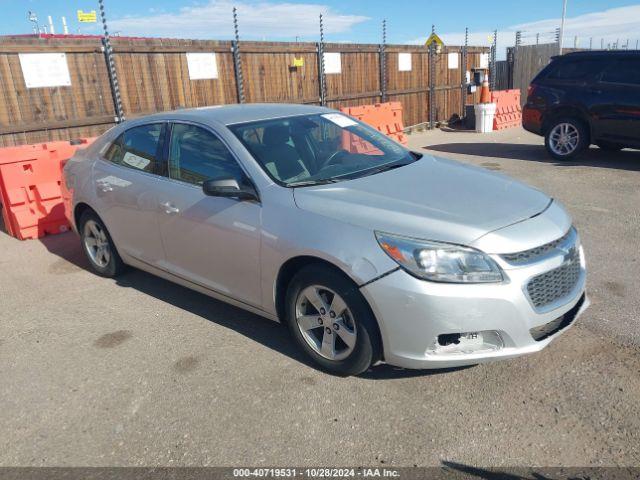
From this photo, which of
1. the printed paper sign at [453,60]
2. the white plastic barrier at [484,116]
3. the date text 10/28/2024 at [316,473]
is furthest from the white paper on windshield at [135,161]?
the printed paper sign at [453,60]

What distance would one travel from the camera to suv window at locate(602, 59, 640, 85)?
8945 millimetres

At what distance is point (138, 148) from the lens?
14.7ft

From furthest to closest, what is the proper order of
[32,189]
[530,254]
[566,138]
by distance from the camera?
1. [566,138]
2. [32,189]
3. [530,254]

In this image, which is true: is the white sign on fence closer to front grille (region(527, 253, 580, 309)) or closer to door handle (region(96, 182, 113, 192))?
door handle (region(96, 182, 113, 192))

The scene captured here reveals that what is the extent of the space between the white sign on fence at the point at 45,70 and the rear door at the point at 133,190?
4.53 meters

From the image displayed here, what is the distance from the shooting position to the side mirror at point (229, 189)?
134 inches

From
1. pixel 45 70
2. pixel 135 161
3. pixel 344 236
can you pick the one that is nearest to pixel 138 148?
pixel 135 161

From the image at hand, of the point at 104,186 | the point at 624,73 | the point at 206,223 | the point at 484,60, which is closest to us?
the point at 206,223

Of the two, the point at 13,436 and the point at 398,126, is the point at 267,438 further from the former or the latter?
the point at 398,126

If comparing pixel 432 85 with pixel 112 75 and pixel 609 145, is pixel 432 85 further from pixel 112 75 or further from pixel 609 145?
pixel 112 75

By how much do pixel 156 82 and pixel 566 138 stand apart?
768 centimetres

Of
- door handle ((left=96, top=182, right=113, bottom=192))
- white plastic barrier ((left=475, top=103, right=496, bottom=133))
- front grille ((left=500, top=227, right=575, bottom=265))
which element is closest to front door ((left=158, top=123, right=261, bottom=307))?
door handle ((left=96, top=182, right=113, bottom=192))

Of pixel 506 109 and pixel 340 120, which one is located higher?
pixel 340 120

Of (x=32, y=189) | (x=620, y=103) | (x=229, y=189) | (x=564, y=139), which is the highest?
(x=229, y=189)
